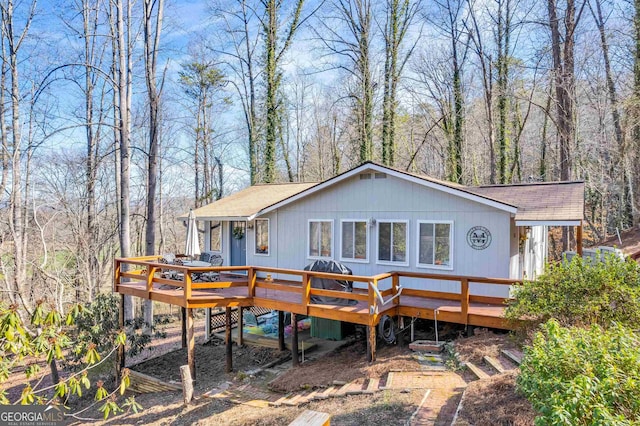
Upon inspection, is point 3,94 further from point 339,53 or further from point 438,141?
point 438,141

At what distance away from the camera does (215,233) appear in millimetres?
14383

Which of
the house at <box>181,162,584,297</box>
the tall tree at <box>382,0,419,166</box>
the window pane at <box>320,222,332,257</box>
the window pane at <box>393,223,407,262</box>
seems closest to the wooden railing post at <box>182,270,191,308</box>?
the house at <box>181,162,584,297</box>

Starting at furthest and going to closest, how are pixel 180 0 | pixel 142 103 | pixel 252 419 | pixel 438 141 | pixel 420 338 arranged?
pixel 438 141 → pixel 142 103 → pixel 180 0 → pixel 420 338 → pixel 252 419

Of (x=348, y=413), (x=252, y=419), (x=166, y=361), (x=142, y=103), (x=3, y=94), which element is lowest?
(x=166, y=361)

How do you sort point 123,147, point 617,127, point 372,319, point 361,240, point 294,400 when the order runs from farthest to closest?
point 617,127
point 123,147
point 361,240
point 372,319
point 294,400

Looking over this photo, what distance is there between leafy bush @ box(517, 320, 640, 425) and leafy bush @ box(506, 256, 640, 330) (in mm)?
1714

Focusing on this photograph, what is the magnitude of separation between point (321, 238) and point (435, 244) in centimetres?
336

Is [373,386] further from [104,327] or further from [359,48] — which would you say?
[359,48]

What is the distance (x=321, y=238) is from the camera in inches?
453

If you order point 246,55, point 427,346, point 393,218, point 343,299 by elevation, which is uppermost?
point 246,55

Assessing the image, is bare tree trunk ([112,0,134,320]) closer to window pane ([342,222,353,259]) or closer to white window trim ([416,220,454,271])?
window pane ([342,222,353,259])

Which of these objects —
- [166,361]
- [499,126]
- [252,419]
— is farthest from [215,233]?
[499,126]

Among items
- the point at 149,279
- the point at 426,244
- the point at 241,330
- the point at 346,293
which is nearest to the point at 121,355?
the point at 149,279

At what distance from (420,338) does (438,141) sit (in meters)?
18.9
